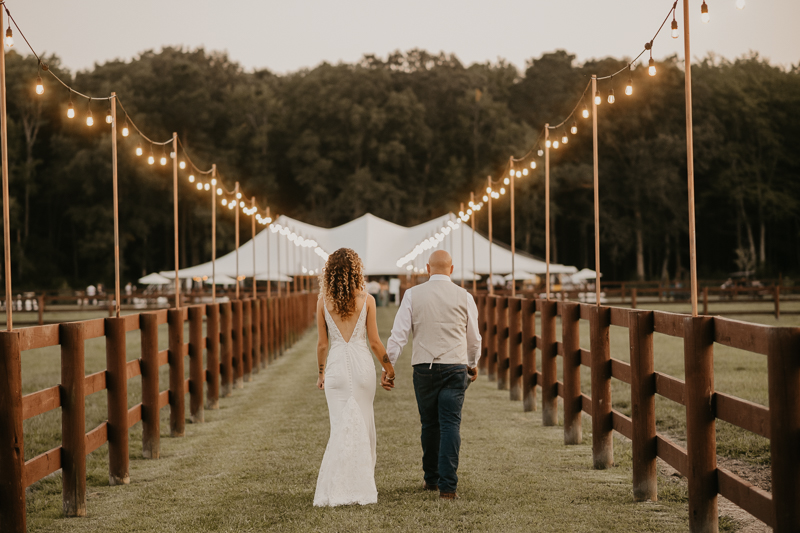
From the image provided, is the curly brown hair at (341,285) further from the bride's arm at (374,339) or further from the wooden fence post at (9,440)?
the wooden fence post at (9,440)

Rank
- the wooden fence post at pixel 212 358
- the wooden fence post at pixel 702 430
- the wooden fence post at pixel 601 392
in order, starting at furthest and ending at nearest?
the wooden fence post at pixel 212 358 < the wooden fence post at pixel 601 392 < the wooden fence post at pixel 702 430

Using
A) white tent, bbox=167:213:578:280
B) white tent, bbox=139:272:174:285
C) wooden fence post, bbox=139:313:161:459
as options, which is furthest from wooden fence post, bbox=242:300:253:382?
white tent, bbox=139:272:174:285

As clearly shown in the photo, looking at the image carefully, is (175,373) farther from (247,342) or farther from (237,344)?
(247,342)

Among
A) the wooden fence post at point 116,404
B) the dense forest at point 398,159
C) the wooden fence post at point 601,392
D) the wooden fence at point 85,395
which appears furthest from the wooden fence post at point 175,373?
the dense forest at point 398,159

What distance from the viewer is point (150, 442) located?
7277 millimetres

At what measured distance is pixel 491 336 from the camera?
1258cm

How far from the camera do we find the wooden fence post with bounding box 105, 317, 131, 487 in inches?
246

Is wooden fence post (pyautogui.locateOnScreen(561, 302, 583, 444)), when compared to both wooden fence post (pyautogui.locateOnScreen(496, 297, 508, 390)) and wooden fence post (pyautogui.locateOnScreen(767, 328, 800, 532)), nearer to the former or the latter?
wooden fence post (pyautogui.locateOnScreen(767, 328, 800, 532))

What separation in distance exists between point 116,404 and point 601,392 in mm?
3532

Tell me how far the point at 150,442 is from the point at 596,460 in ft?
11.9

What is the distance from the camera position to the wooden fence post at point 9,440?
4.64 meters

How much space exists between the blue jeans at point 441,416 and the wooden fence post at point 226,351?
19.6ft

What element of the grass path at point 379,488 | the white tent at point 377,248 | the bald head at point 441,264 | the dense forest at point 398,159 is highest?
the dense forest at point 398,159

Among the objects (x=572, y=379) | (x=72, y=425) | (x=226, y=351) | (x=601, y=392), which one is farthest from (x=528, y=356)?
(x=72, y=425)
